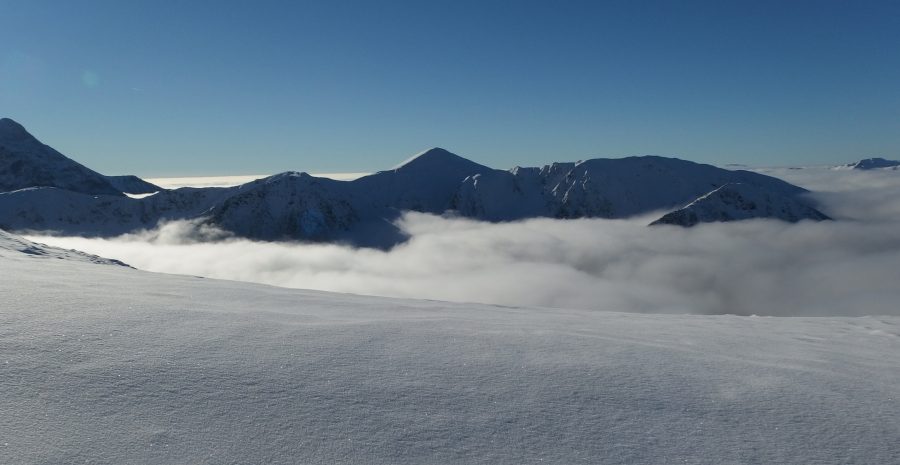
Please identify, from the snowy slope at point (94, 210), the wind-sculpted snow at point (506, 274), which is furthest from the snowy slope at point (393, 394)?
the snowy slope at point (94, 210)

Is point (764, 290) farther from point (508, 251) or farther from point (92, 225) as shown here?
point (92, 225)

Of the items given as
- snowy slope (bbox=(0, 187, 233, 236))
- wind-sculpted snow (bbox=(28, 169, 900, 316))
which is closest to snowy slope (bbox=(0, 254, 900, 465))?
wind-sculpted snow (bbox=(28, 169, 900, 316))

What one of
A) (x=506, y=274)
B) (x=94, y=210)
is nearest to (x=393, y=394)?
(x=506, y=274)

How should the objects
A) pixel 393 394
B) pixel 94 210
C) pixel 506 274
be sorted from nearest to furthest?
1. pixel 393 394
2. pixel 94 210
3. pixel 506 274

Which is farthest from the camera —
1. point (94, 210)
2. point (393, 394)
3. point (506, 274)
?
point (506, 274)

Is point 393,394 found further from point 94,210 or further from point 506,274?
point 94,210

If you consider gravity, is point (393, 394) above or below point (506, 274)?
above

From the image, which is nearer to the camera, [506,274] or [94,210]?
Result: [94,210]

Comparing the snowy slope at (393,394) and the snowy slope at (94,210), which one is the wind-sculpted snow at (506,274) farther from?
the snowy slope at (393,394)

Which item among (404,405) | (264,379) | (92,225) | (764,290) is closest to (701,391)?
(404,405)
